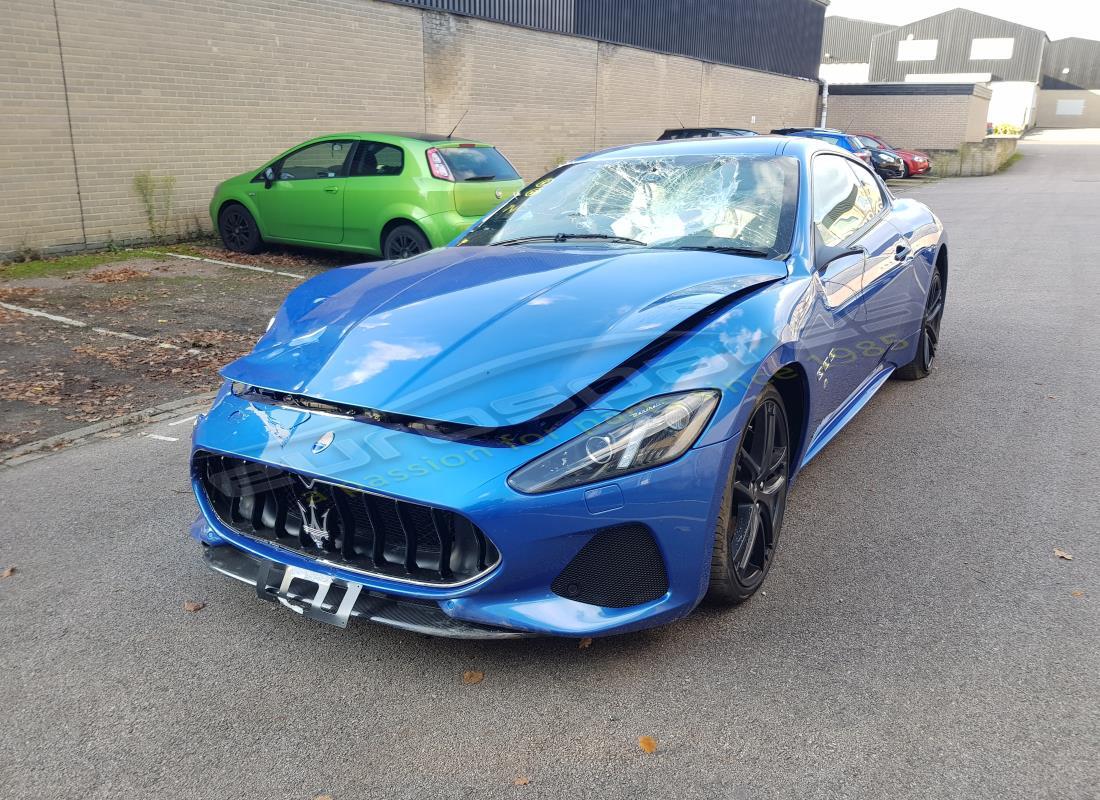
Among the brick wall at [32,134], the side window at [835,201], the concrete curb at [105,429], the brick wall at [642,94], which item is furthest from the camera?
the brick wall at [642,94]

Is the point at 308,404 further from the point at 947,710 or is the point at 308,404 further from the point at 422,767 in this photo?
the point at 947,710

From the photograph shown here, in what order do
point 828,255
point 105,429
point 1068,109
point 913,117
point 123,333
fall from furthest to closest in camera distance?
point 1068,109
point 913,117
point 123,333
point 105,429
point 828,255

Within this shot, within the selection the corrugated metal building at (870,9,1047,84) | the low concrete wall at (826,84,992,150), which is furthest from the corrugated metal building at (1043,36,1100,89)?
the low concrete wall at (826,84,992,150)

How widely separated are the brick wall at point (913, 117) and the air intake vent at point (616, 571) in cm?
3883

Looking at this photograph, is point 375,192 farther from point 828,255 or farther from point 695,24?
point 695,24

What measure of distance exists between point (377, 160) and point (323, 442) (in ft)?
26.2

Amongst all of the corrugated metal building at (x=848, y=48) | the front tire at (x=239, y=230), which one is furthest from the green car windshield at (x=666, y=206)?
the corrugated metal building at (x=848, y=48)

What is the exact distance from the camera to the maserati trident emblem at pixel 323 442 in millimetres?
2617

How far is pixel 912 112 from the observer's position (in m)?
37.7

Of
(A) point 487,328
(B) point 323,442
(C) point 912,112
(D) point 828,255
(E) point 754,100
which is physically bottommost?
(B) point 323,442

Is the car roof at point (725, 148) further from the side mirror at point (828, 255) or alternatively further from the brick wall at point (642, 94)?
the brick wall at point (642, 94)

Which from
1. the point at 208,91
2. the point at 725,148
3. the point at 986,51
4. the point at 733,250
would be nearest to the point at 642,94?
the point at 208,91

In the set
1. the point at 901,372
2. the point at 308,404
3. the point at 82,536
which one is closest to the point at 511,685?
the point at 308,404

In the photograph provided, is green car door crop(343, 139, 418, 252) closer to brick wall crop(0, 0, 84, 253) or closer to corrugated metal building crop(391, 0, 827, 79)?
brick wall crop(0, 0, 84, 253)
